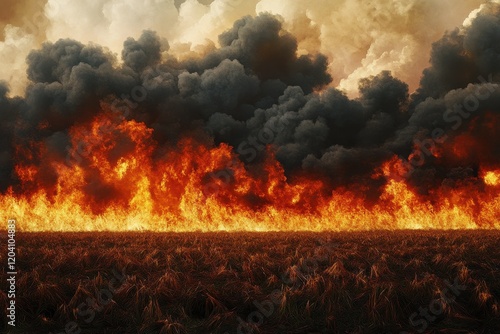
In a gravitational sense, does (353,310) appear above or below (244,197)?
below

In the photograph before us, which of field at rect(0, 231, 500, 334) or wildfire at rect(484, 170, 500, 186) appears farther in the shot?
wildfire at rect(484, 170, 500, 186)

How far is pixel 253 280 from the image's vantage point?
12.9 metres

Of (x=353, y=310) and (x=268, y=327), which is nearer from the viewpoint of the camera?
(x=268, y=327)

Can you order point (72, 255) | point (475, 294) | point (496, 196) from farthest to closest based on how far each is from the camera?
point (496, 196), point (72, 255), point (475, 294)

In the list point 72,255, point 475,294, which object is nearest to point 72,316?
point 72,255

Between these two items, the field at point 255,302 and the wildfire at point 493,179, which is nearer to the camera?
the field at point 255,302

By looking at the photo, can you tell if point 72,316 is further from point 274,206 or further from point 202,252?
point 274,206

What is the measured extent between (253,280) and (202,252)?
6.86 meters

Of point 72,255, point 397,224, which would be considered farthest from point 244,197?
point 72,255

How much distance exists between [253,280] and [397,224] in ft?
155

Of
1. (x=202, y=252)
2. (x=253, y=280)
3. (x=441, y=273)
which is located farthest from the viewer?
(x=202, y=252)

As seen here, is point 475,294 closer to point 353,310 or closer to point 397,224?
point 353,310

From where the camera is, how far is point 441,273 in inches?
566

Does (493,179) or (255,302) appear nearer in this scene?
(255,302)
